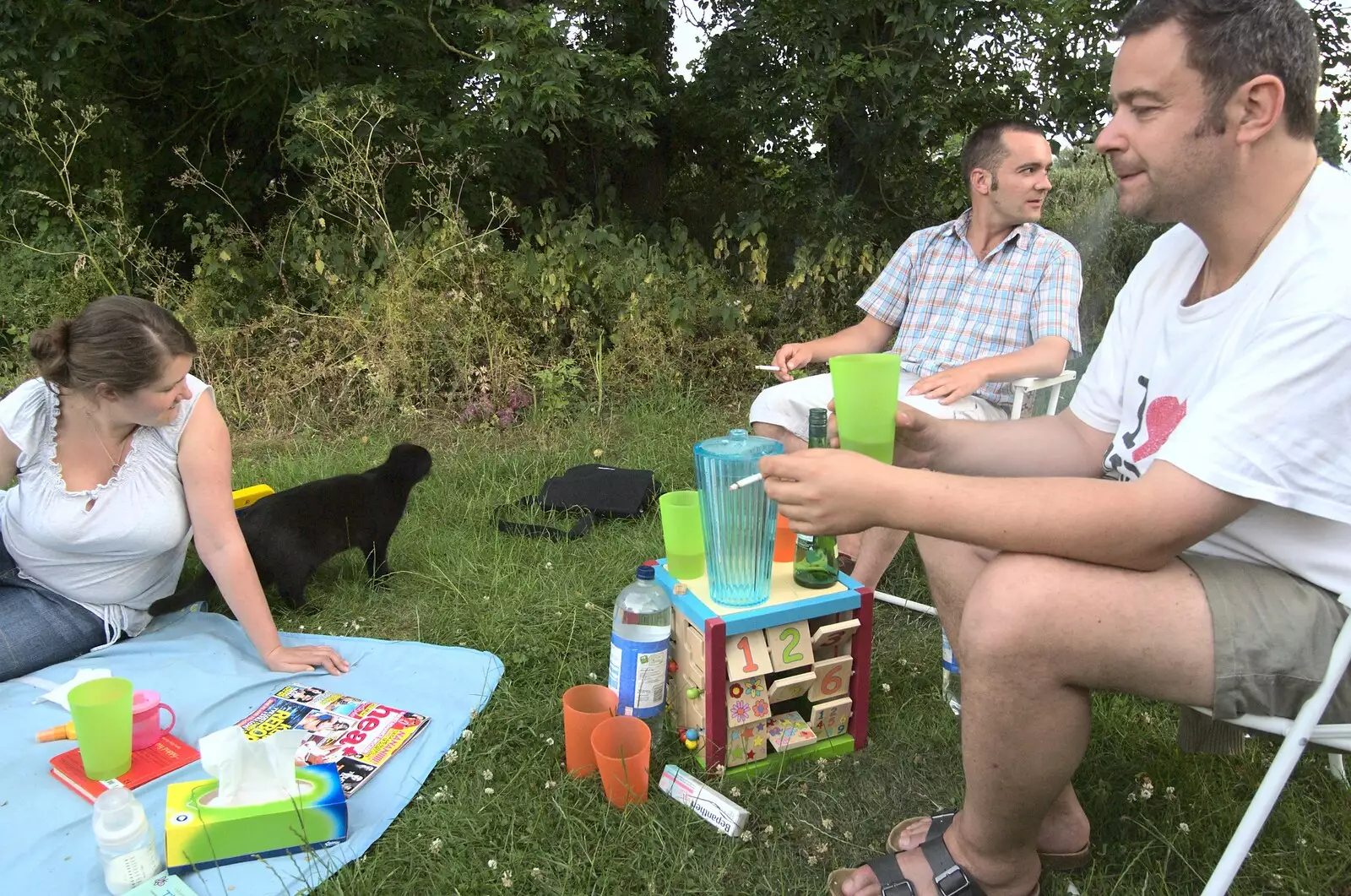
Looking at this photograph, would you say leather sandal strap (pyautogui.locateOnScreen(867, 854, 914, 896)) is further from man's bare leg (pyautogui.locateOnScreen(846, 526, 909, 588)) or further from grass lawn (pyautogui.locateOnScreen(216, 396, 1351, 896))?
man's bare leg (pyautogui.locateOnScreen(846, 526, 909, 588))

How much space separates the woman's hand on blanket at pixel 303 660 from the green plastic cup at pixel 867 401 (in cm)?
160

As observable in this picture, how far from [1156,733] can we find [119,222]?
5.81m

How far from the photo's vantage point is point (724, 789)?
2.01 metres

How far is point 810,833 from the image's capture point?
1.90 m

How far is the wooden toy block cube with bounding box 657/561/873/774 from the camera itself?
6.46ft

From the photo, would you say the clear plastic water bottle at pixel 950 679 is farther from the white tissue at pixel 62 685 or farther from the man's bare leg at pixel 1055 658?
the white tissue at pixel 62 685

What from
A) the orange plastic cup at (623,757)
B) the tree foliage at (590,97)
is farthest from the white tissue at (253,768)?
the tree foliage at (590,97)

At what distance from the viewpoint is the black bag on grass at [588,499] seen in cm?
340

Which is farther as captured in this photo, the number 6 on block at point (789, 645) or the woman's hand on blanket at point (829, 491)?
the number 6 on block at point (789, 645)

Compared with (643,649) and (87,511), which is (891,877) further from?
(87,511)

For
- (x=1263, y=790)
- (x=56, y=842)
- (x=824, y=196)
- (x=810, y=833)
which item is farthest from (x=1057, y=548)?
(x=824, y=196)

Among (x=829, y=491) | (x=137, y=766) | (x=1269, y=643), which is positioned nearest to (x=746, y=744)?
(x=829, y=491)

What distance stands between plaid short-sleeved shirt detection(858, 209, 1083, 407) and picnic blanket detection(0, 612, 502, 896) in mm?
1858

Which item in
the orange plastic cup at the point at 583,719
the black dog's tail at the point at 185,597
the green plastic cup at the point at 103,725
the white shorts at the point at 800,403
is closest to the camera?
the green plastic cup at the point at 103,725
